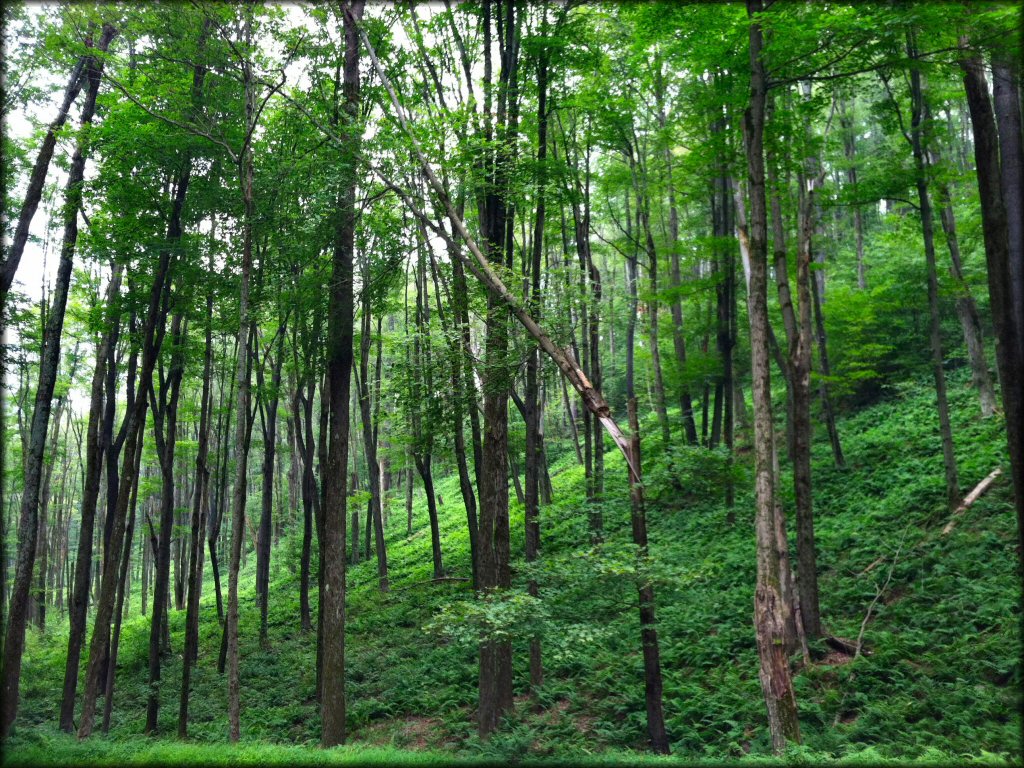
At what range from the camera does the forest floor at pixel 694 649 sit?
7.73 meters

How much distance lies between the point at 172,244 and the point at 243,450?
13.1 feet

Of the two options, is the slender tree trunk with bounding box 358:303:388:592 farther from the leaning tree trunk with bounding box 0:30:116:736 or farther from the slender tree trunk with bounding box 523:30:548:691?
the leaning tree trunk with bounding box 0:30:116:736

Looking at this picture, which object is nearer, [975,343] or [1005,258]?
[1005,258]

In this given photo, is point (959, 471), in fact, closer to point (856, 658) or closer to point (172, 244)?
point (856, 658)

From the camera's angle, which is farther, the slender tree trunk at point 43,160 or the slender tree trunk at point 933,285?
the slender tree trunk at point 933,285

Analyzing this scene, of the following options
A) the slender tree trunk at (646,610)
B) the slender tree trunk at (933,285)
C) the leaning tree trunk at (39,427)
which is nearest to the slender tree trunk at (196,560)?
the leaning tree trunk at (39,427)

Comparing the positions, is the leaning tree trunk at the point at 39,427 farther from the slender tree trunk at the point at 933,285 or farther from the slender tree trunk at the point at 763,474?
the slender tree trunk at the point at 933,285

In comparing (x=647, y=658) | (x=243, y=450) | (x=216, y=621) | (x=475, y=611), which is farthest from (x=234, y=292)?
(x=216, y=621)

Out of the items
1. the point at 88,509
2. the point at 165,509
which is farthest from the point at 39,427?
the point at 165,509

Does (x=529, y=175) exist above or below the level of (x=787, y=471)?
above

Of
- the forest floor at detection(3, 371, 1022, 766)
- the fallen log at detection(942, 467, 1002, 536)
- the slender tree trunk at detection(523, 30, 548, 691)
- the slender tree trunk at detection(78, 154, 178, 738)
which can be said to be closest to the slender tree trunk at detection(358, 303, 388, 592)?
the forest floor at detection(3, 371, 1022, 766)

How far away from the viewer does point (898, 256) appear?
69.7 ft

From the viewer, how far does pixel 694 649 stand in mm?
11898

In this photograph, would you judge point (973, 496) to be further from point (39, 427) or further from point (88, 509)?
point (88, 509)
